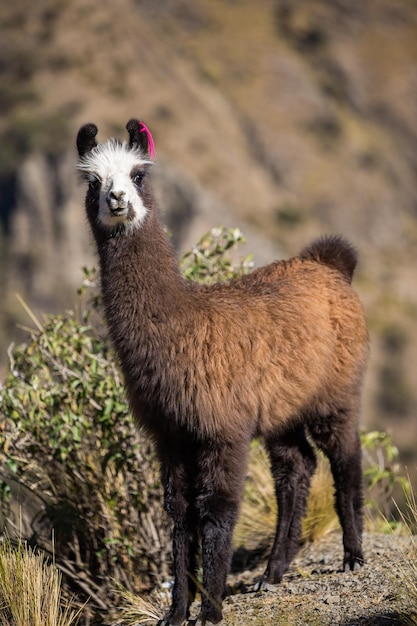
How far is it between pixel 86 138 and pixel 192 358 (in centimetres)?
150

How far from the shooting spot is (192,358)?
5359 millimetres

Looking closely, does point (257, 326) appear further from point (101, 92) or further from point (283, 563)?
point (101, 92)

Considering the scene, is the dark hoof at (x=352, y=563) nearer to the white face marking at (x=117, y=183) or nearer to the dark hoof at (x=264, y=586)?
the dark hoof at (x=264, y=586)

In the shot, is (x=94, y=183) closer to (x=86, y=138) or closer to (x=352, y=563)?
(x=86, y=138)

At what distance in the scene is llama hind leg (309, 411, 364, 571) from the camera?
6.23 m

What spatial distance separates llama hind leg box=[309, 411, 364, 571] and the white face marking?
195 cm

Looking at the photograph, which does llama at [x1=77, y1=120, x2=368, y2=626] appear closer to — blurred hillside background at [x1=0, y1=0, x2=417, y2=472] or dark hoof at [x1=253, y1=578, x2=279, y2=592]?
dark hoof at [x1=253, y1=578, x2=279, y2=592]

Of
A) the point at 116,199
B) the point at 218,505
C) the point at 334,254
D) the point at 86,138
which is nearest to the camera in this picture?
the point at 116,199

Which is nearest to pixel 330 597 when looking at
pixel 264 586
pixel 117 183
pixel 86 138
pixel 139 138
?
pixel 264 586

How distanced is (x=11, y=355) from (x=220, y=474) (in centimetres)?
250

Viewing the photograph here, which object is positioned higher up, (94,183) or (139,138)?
(139,138)

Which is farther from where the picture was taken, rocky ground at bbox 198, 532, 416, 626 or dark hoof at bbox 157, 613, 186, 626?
dark hoof at bbox 157, 613, 186, 626

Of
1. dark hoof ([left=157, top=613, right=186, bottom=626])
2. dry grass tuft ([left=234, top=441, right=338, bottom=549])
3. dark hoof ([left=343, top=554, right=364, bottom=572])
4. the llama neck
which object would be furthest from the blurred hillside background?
dark hoof ([left=157, top=613, right=186, bottom=626])

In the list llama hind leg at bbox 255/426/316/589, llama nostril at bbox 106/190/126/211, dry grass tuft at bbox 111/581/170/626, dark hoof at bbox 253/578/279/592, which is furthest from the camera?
llama hind leg at bbox 255/426/316/589
